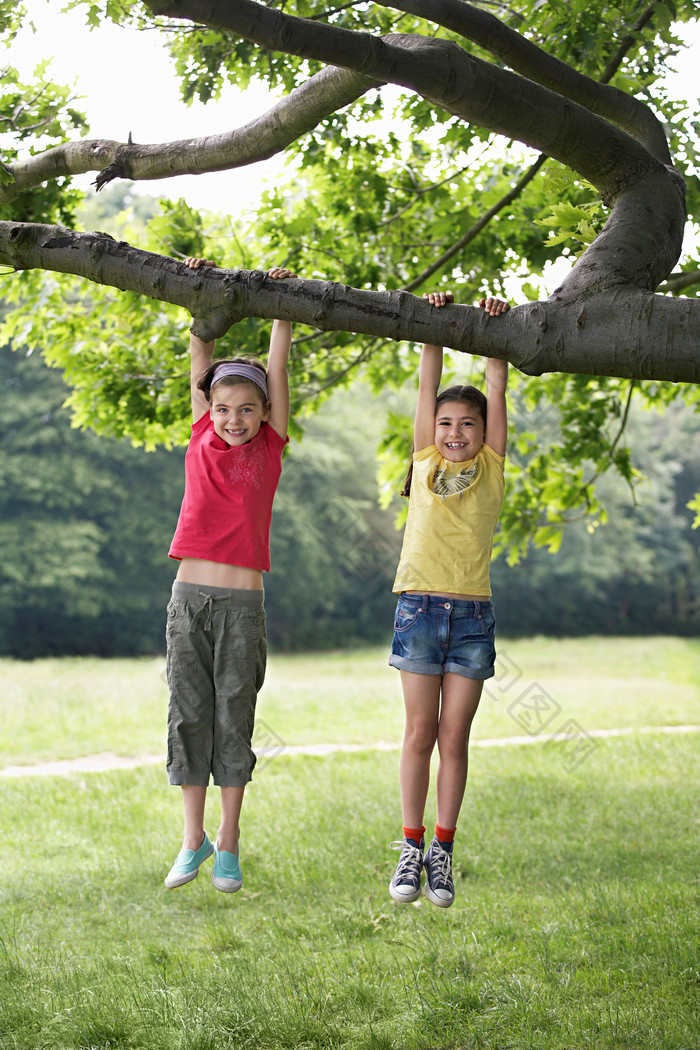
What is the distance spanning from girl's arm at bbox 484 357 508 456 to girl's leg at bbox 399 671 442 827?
101 cm

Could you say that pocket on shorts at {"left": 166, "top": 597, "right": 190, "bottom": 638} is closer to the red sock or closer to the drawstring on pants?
the drawstring on pants

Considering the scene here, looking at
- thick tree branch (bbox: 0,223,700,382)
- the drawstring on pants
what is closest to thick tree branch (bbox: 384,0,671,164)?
thick tree branch (bbox: 0,223,700,382)

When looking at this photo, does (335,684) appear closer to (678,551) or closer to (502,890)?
(502,890)

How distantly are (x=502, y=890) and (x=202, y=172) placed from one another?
4370mm

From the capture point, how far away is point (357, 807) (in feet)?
27.0

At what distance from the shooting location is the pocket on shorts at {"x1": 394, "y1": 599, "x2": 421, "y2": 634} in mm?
3953

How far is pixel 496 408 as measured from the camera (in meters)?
4.12

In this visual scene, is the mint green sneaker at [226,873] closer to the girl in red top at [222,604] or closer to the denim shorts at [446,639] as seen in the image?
the girl in red top at [222,604]

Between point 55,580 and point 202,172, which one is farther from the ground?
point 202,172

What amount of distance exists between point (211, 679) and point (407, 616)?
85 cm

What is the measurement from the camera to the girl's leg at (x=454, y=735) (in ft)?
12.9

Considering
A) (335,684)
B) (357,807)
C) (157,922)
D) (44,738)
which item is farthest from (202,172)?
(335,684)

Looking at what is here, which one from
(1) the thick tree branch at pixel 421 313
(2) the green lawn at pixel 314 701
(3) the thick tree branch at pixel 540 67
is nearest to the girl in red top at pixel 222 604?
(1) the thick tree branch at pixel 421 313

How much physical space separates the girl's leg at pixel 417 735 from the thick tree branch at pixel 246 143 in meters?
2.20
